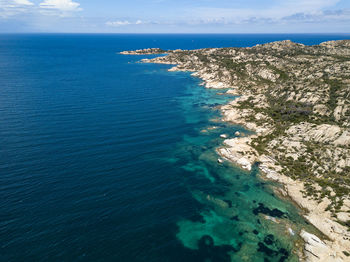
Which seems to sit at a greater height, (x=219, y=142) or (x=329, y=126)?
(x=329, y=126)

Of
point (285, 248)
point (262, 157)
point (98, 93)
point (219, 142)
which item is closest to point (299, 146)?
point (262, 157)

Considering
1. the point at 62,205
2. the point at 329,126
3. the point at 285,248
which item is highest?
the point at 329,126

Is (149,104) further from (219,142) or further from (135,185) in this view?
(135,185)

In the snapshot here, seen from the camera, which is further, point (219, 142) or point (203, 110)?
point (203, 110)

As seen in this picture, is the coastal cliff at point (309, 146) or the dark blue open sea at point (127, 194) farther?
the coastal cliff at point (309, 146)

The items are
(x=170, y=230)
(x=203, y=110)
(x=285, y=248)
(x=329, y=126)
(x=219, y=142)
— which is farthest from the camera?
(x=203, y=110)

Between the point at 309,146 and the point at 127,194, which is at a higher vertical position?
the point at 309,146

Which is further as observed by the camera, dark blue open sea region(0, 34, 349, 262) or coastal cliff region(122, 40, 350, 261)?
coastal cliff region(122, 40, 350, 261)

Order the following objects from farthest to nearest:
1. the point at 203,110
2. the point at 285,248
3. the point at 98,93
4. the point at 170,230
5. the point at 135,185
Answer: the point at 98,93
the point at 203,110
the point at 135,185
the point at 170,230
the point at 285,248

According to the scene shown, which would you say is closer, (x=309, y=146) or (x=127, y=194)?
(x=127, y=194)
